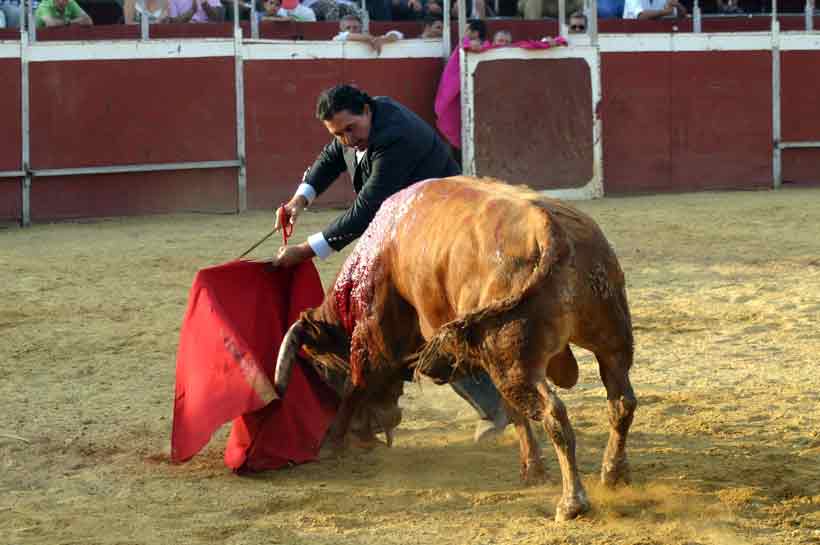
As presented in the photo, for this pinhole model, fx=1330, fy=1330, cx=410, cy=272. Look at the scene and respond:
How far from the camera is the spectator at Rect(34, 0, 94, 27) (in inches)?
427

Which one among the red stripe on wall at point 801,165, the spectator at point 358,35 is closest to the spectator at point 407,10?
the spectator at point 358,35

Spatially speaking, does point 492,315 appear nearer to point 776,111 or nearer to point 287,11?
point 287,11

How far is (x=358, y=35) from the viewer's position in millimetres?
11102

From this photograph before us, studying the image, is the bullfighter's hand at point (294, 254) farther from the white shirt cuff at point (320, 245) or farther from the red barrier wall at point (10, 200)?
the red barrier wall at point (10, 200)

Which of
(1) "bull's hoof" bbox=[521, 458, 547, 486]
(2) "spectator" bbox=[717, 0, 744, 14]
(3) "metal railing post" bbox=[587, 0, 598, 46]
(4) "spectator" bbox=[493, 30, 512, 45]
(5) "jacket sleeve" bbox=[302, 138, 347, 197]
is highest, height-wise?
(2) "spectator" bbox=[717, 0, 744, 14]

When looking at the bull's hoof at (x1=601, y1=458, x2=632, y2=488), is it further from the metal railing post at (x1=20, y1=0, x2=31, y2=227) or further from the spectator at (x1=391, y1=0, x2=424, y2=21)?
the spectator at (x1=391, y1=0, x2=424, y2=21)

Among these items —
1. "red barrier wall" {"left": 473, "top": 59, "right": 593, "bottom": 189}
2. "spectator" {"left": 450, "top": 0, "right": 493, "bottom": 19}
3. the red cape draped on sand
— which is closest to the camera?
the red cape draped on sand

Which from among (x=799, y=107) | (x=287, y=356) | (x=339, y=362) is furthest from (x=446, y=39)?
(x=287, y=356)

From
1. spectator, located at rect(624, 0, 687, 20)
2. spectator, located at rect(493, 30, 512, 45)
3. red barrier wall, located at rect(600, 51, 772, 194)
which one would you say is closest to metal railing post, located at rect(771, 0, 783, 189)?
red barrier wall, located at rect(600, 51, 772, 194)

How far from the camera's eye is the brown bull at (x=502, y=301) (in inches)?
130

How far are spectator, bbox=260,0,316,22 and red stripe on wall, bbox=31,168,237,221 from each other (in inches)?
59.0

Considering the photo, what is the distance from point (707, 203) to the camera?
35.6ft

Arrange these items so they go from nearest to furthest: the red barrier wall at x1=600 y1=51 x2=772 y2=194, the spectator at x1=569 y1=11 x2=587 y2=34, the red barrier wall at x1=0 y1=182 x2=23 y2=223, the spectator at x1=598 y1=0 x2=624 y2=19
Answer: the red barrier wall at x1=0 y1=182 x2=23 y2=223 → the red barrier wall at x1=600 y1=51 x2=772 y2=194 → the spectator at x1=569 y1=11 x2=587 y2=34 → the spectator at x1=598 y1=0 x2=624 y2=19

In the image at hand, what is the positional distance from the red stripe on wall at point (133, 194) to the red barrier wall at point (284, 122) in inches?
10.4
